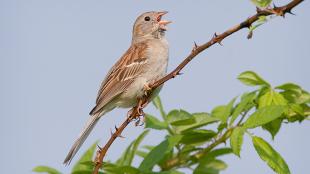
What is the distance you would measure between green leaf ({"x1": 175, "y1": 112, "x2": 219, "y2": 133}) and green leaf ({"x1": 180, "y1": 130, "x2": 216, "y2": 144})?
0.09 ft

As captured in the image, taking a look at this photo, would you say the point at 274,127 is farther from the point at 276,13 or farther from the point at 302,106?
the point at 276,13

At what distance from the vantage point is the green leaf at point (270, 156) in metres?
2.09

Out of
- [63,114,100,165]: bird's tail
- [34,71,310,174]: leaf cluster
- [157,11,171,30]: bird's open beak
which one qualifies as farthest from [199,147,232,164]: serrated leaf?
[157,11,171,30]: bird's open beak

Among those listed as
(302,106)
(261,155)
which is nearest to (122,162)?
(261,155)

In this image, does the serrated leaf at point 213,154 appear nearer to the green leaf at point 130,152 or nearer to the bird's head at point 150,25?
the green leaf at point 130,152

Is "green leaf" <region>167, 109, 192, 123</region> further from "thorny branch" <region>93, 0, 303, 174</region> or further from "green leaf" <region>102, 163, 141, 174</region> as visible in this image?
"green leaf" <region>102, 163, 141, 174</region>

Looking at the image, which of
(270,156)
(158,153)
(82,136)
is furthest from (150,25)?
(270,156)

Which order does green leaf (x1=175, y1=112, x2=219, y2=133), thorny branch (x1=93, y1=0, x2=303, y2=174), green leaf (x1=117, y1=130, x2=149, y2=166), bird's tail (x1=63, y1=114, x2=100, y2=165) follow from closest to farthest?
thorny branch (x1=93, y1=0, x2=303, y2=174) → green leaf (x1=175, y1=112, x2=219, y2=133) → green leaf (x1=117, y1=130, x2=149, y2=166) → bird's tail (x1=63, y1=114, x2=100, y2=165)

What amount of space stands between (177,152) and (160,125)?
0.67 feet

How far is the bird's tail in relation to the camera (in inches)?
136

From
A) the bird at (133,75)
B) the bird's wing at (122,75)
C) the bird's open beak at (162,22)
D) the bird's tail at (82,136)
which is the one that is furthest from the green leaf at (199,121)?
the bird's open beak at (162,22)

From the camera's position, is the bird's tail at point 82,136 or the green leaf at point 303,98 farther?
the bird's tail at point 82,136

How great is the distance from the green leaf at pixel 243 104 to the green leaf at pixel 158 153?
10.2 inches

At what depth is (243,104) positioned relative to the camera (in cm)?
226
